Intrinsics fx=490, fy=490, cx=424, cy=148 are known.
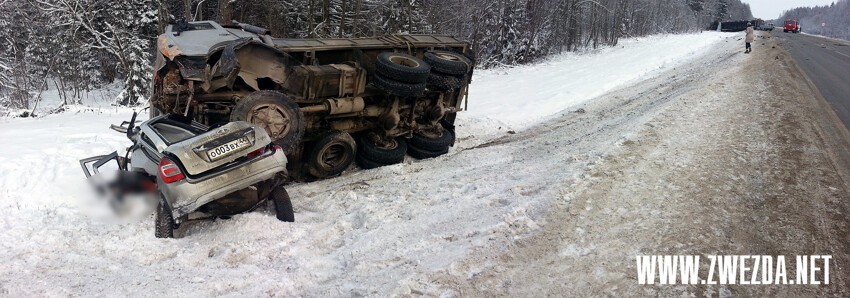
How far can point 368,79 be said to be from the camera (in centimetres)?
739

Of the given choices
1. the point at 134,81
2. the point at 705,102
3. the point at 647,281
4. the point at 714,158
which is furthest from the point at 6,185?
the point at 134,81

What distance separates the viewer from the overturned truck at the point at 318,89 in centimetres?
612

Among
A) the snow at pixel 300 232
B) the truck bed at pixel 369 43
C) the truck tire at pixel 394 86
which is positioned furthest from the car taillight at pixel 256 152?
the truck tire at pixel 394 86

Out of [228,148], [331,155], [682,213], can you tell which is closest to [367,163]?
[331,155]

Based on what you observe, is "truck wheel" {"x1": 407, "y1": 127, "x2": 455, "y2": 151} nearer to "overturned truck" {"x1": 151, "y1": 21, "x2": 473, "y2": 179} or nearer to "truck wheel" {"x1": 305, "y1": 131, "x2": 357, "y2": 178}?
"overturned truck" {"x1": 151, "y1": 21, "x2": 473, "y2": 179}

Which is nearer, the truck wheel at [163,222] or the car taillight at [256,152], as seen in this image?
the truck wheel at [163,222]

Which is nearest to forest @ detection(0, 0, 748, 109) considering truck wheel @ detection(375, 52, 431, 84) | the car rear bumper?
truck wheel @ detection(375, 52, 431, 84)

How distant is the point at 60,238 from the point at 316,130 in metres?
3.26

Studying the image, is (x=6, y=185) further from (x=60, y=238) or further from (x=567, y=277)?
(x=567, y=277)

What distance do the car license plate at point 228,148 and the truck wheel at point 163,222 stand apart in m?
0.67

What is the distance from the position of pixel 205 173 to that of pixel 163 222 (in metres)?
0.69

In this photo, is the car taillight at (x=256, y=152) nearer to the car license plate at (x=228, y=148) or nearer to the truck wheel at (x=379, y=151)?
the car license plate at (x=228, y=148)

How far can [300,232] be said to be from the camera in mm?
4828

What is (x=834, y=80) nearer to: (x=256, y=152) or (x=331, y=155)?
(x=331, y=155)
